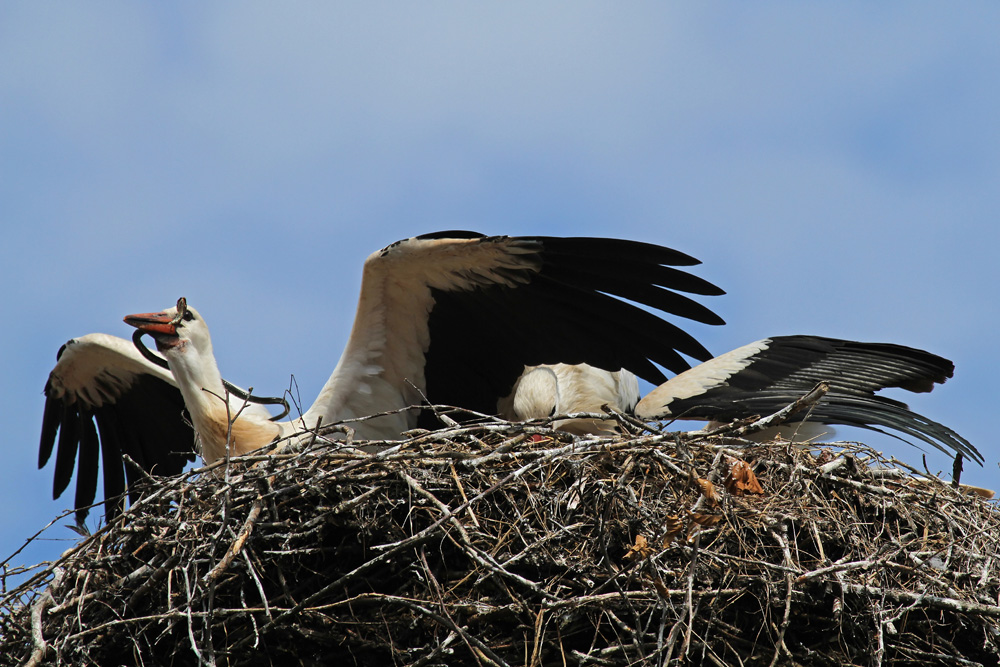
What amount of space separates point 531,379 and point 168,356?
1.89m

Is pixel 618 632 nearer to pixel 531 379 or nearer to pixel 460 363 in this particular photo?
pixel 460 363

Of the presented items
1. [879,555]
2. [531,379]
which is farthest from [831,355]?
[879,555]

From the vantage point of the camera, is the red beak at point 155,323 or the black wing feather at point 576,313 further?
the red beak at point 155,323

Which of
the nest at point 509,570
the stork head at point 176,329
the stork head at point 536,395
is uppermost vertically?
the stork head at point 176,329

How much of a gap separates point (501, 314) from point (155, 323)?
1816 millimetres

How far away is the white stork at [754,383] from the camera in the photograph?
19.9 feet

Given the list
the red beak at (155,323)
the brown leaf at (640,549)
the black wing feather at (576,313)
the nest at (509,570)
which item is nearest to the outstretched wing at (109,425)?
the red beak at (155,323)

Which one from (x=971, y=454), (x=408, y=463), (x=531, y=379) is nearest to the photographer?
(x=408, y=463)

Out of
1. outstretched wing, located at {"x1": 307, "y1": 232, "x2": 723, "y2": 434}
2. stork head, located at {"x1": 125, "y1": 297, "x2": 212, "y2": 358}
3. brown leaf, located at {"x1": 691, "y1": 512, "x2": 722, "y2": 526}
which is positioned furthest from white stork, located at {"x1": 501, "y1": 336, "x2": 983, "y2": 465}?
brown leaf, located at {"x1": 691, "y1": 512, "x2": 722, "y2": 526}

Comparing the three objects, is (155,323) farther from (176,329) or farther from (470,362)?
(470,362)

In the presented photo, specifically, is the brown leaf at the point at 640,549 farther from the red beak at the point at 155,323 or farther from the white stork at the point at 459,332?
the red beak at the point at 155,323

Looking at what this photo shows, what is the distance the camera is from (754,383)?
6426 millimetres

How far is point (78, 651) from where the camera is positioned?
4004mm

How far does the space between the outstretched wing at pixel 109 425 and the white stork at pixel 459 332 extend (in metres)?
0.04
